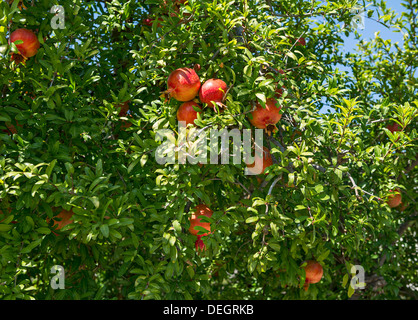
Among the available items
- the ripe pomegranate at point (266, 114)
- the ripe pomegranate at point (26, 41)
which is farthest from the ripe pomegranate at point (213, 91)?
the ripe pomegranate at point (26, 41)

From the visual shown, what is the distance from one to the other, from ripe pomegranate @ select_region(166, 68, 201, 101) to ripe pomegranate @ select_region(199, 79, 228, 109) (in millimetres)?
54

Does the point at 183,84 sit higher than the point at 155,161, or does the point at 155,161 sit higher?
the point at 183,84

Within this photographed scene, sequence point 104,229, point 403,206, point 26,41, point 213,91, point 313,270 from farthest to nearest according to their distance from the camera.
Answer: point 403,206, point 313,270, point 26,41, point 213,91, point 104,229

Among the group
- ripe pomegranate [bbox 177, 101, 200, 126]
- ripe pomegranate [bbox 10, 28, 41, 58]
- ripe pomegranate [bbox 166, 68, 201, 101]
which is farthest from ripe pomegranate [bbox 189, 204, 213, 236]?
ripe pomegranate [bbox 10, 28, 41, 58]

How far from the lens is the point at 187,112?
209 centimetres

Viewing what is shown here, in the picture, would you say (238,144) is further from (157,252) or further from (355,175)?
(355,175)

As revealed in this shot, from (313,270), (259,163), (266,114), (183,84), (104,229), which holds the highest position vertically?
(183,84)

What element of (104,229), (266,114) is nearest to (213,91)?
(266,114)

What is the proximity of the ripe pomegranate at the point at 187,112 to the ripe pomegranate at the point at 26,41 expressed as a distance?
0.80 metres

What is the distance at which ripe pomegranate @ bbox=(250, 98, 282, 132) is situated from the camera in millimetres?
2027

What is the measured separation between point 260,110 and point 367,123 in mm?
1078

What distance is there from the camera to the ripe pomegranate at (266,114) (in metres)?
2.03

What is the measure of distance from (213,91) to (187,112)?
0.17m

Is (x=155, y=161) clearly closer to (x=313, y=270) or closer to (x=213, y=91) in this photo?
(x=213, y=91)
